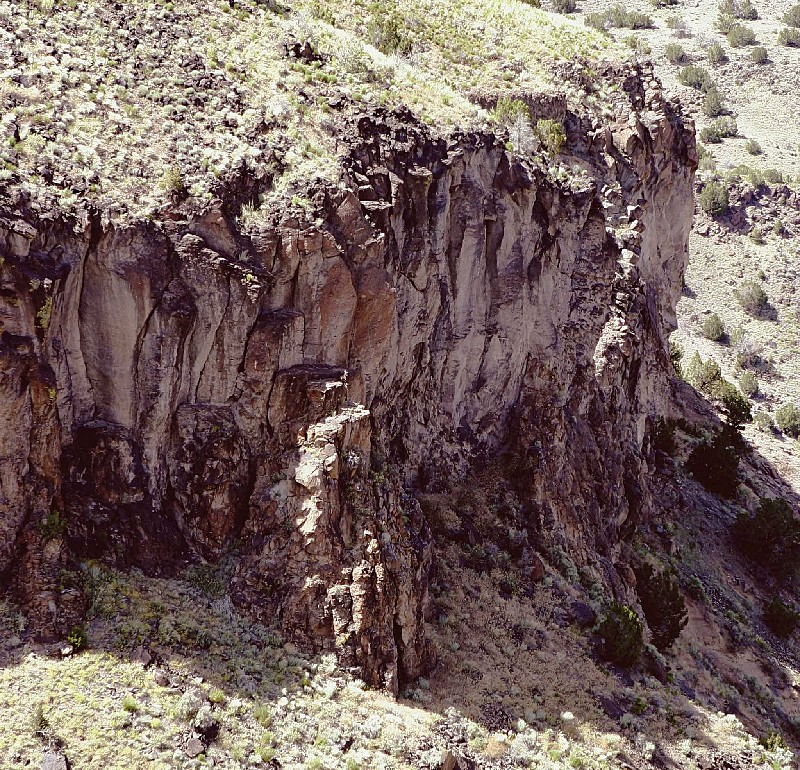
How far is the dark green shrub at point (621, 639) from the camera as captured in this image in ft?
72.7

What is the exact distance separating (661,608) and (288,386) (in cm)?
1494

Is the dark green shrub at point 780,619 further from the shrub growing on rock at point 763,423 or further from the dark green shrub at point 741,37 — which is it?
the dark green shrub at point 741,37

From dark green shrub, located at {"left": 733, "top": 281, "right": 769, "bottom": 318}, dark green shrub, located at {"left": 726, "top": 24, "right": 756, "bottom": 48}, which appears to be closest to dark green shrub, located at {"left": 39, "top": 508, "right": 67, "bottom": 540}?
dark green shrub, located at {"left": 733, "top": 281, "right": 769, "bottom": 318}

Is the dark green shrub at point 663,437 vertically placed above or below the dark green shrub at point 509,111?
below

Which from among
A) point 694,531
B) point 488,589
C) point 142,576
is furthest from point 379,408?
point 694,531

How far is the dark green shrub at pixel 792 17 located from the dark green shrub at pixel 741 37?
193 inches

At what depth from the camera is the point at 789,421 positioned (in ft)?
160

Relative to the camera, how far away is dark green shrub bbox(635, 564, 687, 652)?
2558 cm

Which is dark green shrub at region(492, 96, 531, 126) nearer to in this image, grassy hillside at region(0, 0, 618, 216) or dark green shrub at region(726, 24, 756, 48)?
grassy hillside at region(0, 0, 618, 216)

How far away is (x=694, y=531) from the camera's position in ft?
110

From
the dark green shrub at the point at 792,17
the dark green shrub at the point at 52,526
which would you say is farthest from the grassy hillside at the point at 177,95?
the dark green shrub at the point at 792,17

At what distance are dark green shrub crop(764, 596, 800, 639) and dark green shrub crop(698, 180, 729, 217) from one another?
37.4 m

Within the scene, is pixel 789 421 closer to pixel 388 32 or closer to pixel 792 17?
pixel 388 32

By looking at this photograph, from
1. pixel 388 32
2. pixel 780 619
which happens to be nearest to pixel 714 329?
pixel 780 619
